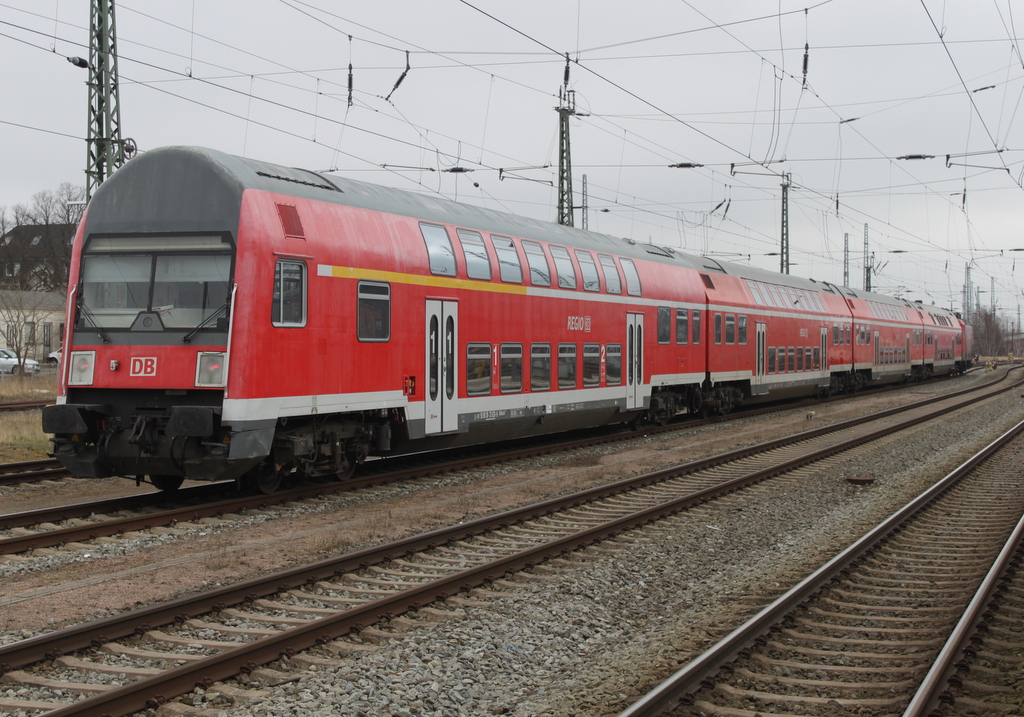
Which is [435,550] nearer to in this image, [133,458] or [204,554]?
[204,554]

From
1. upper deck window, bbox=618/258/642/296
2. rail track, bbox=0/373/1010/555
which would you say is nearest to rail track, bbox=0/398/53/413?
rail track, bbox=0/373/1010/555

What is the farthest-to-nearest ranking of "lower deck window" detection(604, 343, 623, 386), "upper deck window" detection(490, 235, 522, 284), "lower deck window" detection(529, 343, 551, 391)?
1. "lower deck window" detection(604, 343, 623, 386)
2. "lower deck window" detection(529, 343, 551, 391)
3. "upper deck window" detection(490, 235, 522, 284)

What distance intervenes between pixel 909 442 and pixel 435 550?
540 inches

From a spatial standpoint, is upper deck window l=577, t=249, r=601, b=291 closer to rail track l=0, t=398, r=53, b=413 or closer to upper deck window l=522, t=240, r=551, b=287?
upper deck window l=522, t=240, r=551, b=287

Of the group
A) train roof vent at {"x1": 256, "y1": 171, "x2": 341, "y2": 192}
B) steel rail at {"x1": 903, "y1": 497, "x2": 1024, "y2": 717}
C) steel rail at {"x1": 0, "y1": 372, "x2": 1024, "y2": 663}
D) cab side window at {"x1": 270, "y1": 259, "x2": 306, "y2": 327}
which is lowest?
steel rail at {"x1": 903, "y1": 497, "x2": 1024, "y2": 717}

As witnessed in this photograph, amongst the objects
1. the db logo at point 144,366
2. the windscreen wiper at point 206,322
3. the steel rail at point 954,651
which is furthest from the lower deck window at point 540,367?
the steel rail at point 954,651

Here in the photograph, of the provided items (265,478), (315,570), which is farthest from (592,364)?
(315,570)

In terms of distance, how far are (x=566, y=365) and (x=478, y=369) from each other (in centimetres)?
275

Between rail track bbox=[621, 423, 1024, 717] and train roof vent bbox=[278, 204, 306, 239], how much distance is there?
693 centimetres

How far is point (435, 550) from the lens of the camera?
8.87m

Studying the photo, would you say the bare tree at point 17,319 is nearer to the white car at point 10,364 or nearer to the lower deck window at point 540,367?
the white car at point 10,364

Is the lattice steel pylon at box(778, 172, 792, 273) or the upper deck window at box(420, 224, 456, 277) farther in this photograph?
the lattice steel pylon at box(778, 172, 792, 273)

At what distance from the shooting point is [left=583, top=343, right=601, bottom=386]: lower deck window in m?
17.2

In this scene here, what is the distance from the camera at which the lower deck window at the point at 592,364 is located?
17.2m
